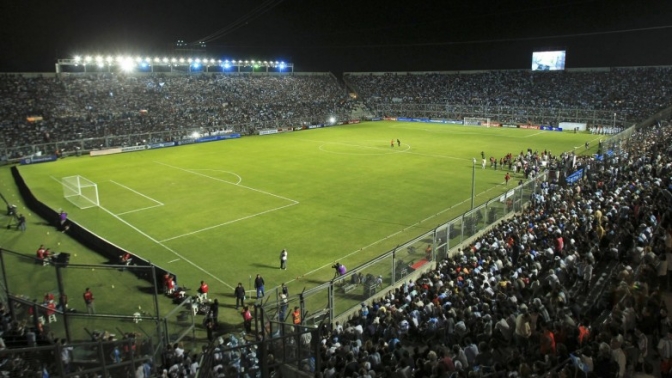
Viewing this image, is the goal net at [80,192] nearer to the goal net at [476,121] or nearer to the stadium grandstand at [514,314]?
the stadium grandstand at [514,314]

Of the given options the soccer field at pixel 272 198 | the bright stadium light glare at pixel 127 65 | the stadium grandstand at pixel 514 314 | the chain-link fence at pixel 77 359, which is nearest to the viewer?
the chain-link fence at pixel 77 359

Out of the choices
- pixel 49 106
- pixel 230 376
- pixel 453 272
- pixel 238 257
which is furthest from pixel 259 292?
pixel 49 106

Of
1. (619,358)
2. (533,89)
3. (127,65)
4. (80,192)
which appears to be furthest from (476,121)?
(619,358)

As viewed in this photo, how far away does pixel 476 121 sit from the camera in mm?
77125

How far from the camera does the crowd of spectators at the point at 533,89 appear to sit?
6900cm

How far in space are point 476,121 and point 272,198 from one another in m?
Result: 53.3

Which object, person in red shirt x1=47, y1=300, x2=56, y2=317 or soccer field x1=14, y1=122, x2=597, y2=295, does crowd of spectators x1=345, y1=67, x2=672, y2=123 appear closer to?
soccer field x1=14, y1=122, x2=597, y2=295

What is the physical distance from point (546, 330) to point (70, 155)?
168ft

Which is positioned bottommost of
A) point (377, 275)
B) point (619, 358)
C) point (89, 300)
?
point (377, 275)

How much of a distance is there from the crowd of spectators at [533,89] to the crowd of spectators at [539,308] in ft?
179

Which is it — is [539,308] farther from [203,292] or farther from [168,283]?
[168,283]

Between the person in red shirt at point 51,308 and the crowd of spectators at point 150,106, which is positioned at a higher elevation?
the crowd of spectators at point 150,106

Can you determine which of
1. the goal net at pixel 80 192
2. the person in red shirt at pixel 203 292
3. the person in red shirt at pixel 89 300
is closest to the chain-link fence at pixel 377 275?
the person in red shirt at pixel 203 292

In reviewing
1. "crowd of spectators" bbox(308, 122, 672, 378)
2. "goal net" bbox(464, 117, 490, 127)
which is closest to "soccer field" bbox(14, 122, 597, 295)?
"crowd of spectators" bbox(308, 122, 672, 378)
